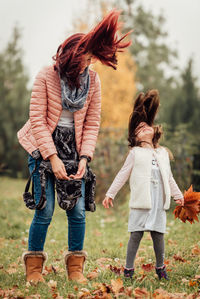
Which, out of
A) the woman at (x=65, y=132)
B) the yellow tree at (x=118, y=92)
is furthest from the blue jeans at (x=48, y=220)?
the yellow tree at (x=118, y=92)

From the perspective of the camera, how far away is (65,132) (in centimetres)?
275

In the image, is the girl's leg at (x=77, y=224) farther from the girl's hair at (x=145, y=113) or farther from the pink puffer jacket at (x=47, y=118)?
the girl's hair at (x=145, y=113)

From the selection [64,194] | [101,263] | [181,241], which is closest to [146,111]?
[64,194]

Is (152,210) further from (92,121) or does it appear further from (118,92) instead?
(118,92)

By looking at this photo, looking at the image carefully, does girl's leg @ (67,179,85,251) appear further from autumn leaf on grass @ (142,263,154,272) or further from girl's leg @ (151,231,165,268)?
autumn leaf on grass @ (142,263,154,272)

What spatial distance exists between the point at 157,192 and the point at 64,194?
2.15 ft

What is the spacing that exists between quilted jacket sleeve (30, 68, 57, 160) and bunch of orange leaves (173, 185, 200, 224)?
1.04 m

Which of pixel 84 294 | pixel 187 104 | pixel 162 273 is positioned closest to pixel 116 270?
pixel 162 273

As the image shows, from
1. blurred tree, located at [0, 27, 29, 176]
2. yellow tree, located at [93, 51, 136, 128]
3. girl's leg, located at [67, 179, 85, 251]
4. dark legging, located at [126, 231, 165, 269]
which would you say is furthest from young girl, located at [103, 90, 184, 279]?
yellow tree, located at [93, 51, 136, 128]

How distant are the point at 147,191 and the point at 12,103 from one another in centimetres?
1226

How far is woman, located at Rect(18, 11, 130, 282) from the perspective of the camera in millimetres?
2588

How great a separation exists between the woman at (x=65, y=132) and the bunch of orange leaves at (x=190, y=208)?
732 mm

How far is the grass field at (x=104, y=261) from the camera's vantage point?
8.09 ft

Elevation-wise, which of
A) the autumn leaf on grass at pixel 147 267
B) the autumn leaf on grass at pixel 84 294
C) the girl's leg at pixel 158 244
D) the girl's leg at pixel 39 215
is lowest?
the autumn leaf on grass at pixel 147 267
